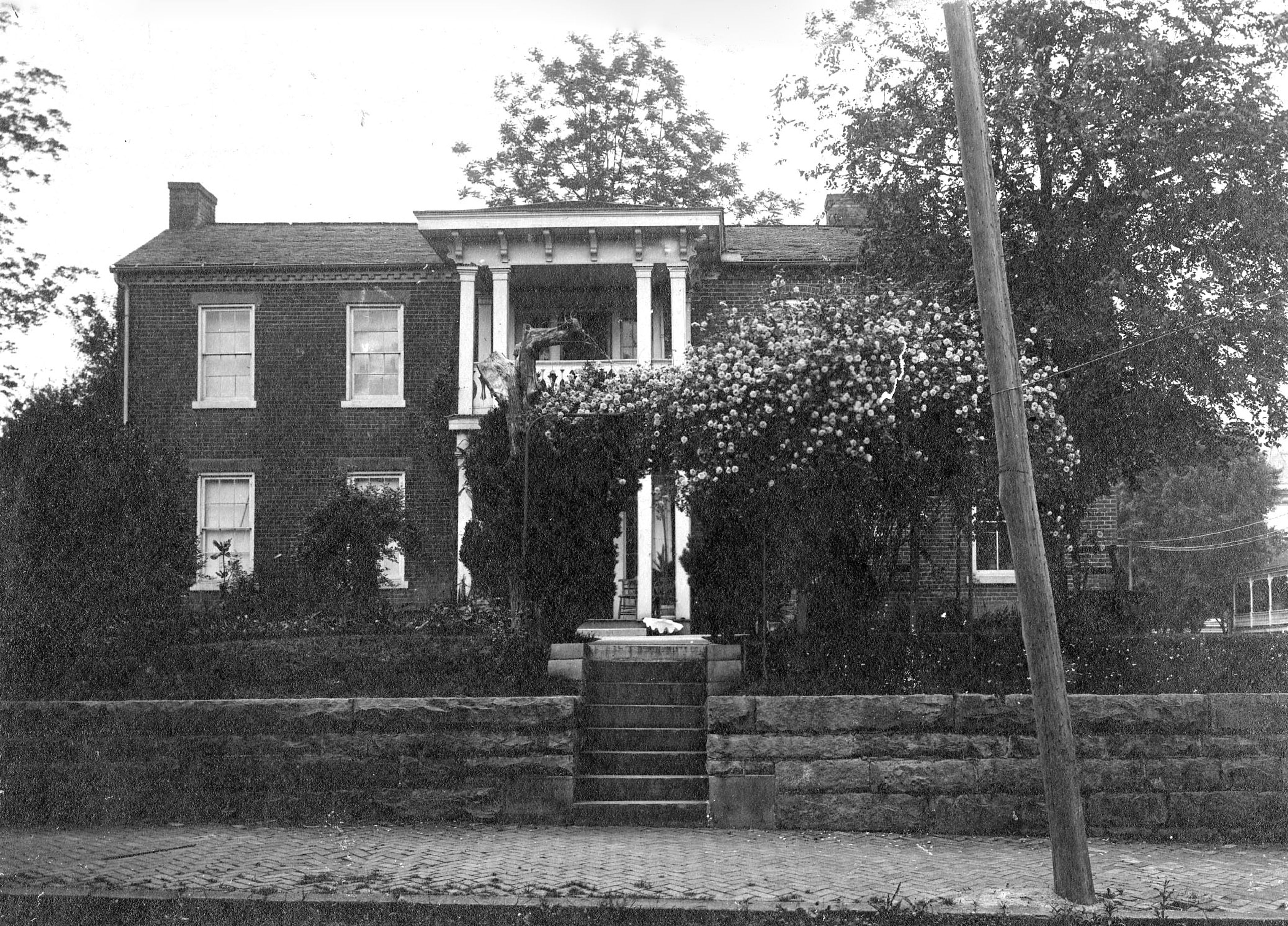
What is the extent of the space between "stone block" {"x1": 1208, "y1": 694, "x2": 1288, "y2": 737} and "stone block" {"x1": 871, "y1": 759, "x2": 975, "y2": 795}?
204 cm

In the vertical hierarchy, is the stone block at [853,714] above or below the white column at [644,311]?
below

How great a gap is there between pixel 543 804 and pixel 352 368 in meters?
12.3

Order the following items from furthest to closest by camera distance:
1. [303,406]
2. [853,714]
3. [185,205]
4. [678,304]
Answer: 1. [185,205]
2. [303,406]
3. [678,304]
4. [853,714]

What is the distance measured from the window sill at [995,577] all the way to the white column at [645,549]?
18.8ft

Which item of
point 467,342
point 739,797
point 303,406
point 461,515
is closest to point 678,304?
point 467,342

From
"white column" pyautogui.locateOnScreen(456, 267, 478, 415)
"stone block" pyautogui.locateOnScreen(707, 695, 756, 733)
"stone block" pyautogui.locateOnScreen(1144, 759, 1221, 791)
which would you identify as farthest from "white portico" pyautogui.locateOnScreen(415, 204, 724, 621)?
"stone block" pyautogui.locateOnScreen(1144, 759, 1221, 791)

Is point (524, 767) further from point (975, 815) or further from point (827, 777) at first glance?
point (975, 815)

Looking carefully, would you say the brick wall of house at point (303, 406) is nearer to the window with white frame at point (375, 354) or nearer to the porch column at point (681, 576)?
the window with white frame at point (375, 354)

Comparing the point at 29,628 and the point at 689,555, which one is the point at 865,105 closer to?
the point at 689,555

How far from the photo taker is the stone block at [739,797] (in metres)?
10.4

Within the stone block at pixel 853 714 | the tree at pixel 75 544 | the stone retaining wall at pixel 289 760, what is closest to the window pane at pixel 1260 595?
the stone block at pixel 853 714

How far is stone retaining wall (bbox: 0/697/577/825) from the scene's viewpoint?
1038 centimetres

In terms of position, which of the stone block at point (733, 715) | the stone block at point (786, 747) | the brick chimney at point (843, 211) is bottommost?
the stone block at point (786, 747)

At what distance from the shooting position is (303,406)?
826 inches
